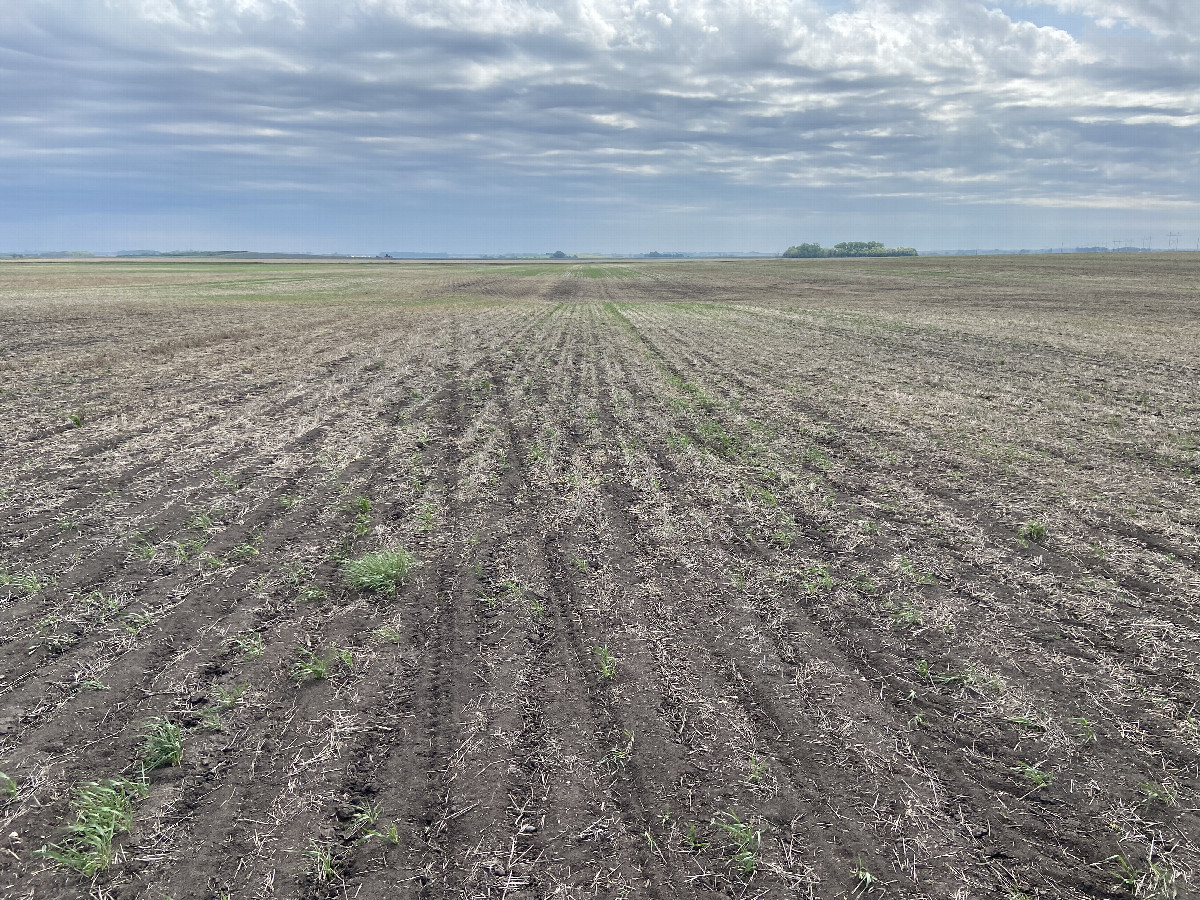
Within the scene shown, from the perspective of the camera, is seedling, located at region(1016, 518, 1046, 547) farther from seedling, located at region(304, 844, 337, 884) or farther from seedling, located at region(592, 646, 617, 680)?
seedling, located at region(304, 844, 337, 884)

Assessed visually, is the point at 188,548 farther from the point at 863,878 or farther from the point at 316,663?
the point at 863,878

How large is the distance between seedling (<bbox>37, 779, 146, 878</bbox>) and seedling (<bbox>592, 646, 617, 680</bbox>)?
298 cm

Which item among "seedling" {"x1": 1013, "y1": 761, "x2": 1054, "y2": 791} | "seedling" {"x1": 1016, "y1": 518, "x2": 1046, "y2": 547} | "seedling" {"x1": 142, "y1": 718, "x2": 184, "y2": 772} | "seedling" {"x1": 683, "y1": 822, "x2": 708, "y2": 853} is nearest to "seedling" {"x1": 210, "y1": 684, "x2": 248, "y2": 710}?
"seedling" {"x1": 142, "y1": 718, "x2": 184, "y2": 772}

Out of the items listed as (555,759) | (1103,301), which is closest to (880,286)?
(1103,301)

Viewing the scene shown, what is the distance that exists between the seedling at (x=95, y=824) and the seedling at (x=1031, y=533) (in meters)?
8.29

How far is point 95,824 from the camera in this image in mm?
3555

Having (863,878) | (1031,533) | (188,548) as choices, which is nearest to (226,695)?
(188,548)

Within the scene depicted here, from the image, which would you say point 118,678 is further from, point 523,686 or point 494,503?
point 494,503

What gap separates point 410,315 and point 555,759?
3335 cm

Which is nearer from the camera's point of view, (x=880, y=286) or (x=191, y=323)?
(x=191, y=323)

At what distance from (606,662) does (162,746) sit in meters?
3.03

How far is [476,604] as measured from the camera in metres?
6.04

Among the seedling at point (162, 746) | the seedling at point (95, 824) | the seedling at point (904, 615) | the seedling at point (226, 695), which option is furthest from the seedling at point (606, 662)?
the seedling at point (95, 824)

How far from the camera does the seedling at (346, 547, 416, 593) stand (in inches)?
250
